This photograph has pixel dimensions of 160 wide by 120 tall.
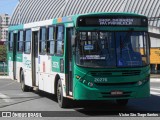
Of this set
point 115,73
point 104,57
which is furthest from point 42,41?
point 115,73

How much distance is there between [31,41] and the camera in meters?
18.5

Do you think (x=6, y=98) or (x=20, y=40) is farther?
(x=20, y=40)

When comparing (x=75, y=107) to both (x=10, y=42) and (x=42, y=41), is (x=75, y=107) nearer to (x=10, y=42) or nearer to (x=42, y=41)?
(x=42, y=41)

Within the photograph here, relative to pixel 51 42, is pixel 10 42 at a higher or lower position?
lower

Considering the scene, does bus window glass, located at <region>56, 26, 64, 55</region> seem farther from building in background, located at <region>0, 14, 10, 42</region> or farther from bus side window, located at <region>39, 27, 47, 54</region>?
building in background, located at <region>0, 14, 10, 42</region>

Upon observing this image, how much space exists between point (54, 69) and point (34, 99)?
92.0 inches

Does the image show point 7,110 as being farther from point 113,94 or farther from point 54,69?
point 113,94

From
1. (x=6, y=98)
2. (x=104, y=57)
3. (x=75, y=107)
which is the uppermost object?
(x=104, y=57)

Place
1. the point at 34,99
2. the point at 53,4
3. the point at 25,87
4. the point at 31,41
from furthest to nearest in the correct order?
the point at 53,4, the point at 25,87, the point at 31,41, the point at 34,99

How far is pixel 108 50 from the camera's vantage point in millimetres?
12883

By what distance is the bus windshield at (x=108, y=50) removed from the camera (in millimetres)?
12773

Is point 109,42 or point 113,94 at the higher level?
point 109,42

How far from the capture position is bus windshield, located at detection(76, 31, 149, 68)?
41.9 feet

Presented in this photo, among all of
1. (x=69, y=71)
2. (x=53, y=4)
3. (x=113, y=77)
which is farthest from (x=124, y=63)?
(x=53, y=4)
